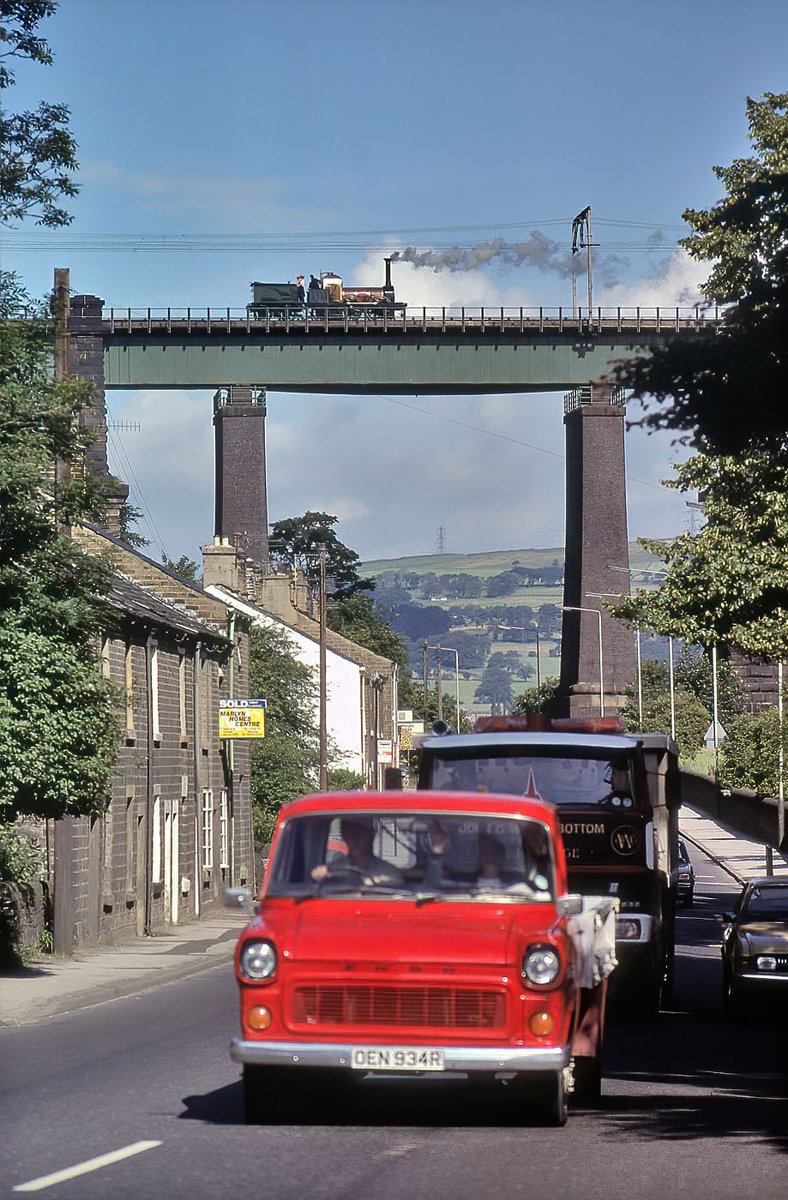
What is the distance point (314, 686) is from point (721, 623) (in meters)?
43.7

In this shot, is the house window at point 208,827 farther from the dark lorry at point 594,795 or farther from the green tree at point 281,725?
the dark lorry at point 594,795

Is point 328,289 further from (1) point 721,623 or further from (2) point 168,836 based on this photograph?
(1) point 721,623

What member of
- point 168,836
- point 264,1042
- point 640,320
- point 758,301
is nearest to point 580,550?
point 640,320

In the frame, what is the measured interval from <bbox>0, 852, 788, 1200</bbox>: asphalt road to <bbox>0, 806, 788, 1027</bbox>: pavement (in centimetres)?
524

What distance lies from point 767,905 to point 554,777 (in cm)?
521

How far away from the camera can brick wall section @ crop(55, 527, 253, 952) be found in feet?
113

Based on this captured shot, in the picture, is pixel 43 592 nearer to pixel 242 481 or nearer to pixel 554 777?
pixel 554 777

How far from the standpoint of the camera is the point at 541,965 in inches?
392

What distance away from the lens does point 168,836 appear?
42.0m

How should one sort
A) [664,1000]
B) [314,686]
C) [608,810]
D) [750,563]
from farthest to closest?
1. [314,686]
2. [750,563]
3. [664,1000]
4. [608,810]

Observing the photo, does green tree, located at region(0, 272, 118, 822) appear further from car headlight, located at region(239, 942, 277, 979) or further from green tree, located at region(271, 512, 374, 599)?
green tree, located at region(271, 512, 374, 599)

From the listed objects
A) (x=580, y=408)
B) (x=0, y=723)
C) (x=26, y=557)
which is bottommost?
(x=0, y=723)

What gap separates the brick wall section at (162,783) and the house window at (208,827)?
24 cm

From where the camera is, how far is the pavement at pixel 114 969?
2216 centimetres
